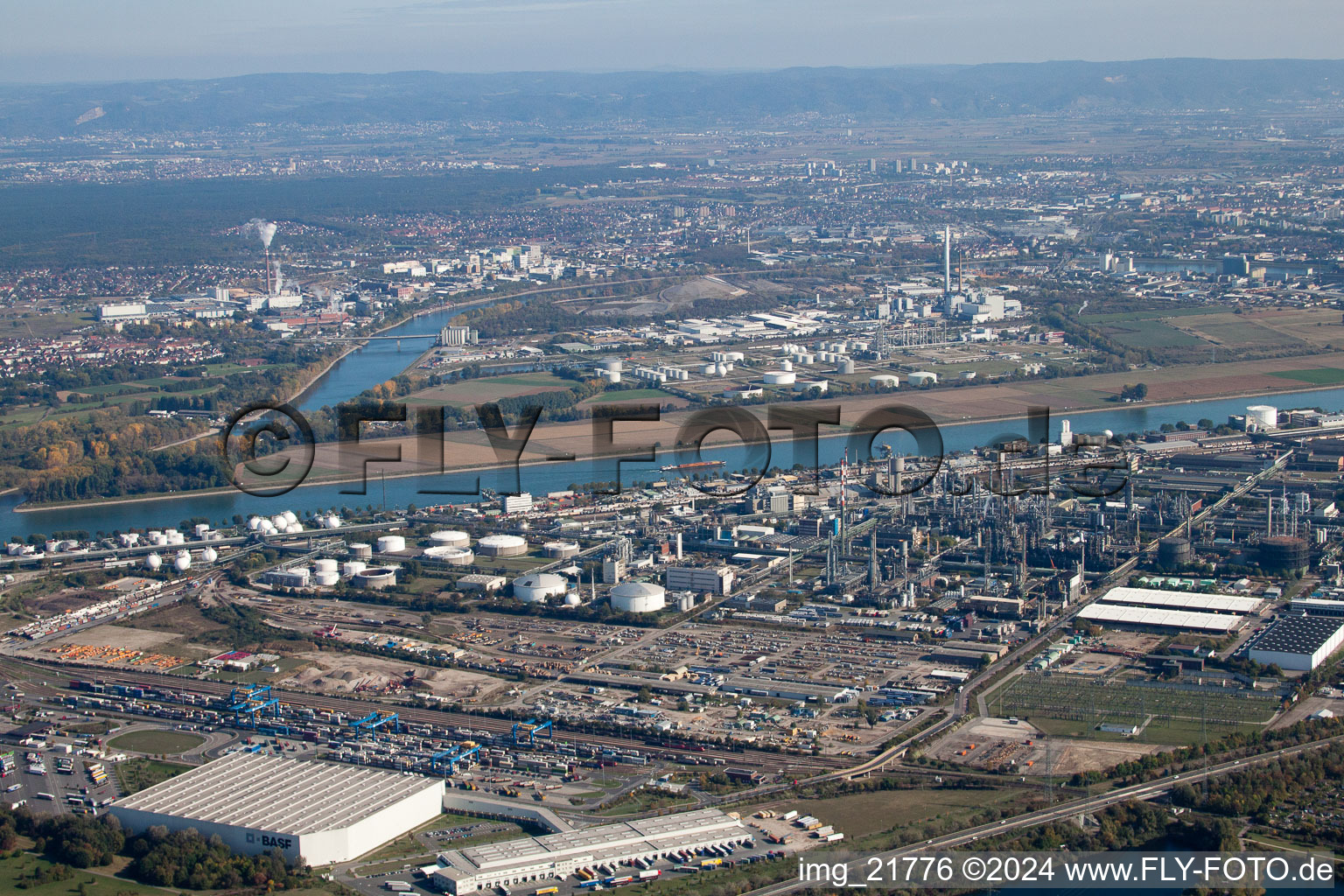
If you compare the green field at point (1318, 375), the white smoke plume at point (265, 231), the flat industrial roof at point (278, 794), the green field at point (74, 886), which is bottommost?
the green field at point (74, 886)

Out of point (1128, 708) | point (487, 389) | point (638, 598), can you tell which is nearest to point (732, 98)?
point (487, 389)

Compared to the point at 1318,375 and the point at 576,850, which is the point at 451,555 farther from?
the point at 1318,375

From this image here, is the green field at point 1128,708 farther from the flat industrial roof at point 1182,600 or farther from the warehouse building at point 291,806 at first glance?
the warehouse building at point 291,806

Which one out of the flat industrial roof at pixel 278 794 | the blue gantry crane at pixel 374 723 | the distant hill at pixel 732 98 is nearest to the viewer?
the flat industrial roof at pixel 278 794

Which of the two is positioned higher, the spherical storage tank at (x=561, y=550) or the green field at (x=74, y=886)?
the spherical storage tank at (x=561, y=550)

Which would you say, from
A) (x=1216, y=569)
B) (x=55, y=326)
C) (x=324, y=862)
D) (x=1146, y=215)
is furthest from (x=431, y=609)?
(x=1146, y=215)

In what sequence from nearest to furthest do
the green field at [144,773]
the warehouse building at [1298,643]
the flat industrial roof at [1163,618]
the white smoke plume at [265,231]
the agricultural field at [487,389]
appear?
the green field at [144,773]
the warehouse building at [1298,643]
the flat industrial roof at [1163,618]
the agricultural field at [487,389]
the white smoke plume at [265,231]

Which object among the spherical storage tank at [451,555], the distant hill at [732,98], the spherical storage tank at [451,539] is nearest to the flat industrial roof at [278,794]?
the spherical storage tank at [451,555]
